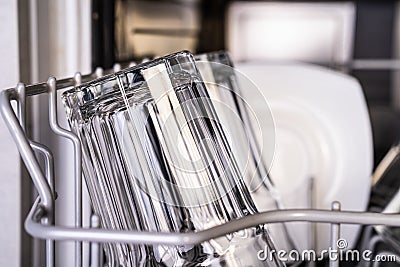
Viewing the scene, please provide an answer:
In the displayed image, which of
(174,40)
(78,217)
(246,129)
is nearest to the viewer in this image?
(78,217)

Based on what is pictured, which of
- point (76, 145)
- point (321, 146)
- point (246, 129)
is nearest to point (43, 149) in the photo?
point (76, 145)

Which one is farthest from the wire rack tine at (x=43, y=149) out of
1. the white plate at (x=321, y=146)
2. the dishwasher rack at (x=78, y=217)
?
the white plate at (x=321, y=146)

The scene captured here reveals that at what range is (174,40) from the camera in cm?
120

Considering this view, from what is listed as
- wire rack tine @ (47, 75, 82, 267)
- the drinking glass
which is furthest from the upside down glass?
the drinking glass

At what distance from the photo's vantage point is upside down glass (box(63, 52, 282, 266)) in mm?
381

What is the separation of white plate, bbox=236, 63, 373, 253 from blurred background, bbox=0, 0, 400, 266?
18cm

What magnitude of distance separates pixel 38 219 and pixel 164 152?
97mm

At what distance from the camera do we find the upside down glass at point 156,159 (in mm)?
381

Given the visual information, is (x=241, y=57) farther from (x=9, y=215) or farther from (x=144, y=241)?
(x=144, y=241)

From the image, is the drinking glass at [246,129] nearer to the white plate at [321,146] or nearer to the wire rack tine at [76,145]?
the white plate at [321,146]

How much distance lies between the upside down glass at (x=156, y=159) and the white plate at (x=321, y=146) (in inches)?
8.6

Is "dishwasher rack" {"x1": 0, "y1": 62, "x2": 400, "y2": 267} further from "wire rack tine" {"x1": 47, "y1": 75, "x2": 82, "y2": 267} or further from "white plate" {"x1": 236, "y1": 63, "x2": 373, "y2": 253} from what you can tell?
"white plate" {"x1": 236, "y1": 63, "x2": 373, "y2": 253}

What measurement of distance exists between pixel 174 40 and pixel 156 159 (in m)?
0.84

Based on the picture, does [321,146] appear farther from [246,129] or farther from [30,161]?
[30,161]
